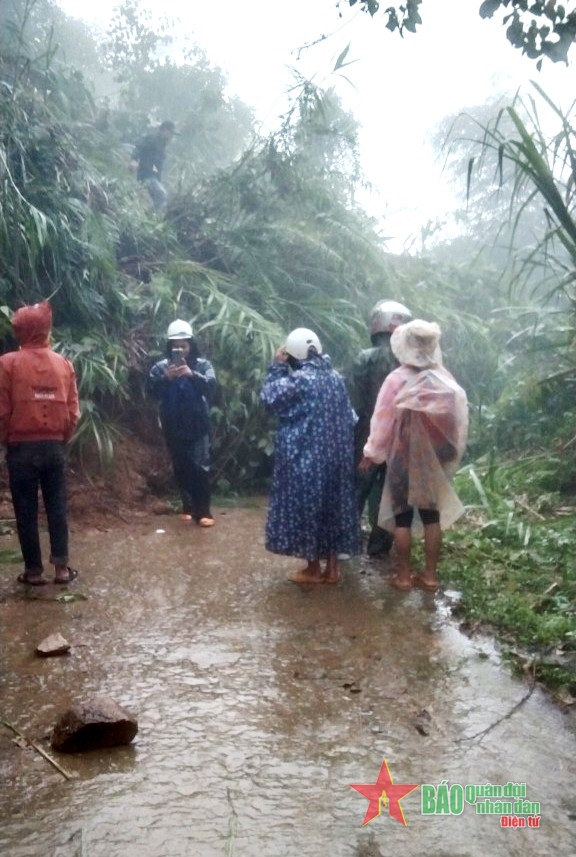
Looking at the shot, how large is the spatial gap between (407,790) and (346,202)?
33.7 ft

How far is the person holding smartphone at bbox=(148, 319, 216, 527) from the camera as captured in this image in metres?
6.64

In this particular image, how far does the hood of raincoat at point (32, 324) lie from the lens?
4.79 m

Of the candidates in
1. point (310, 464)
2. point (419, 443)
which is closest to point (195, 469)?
point (310, 464)

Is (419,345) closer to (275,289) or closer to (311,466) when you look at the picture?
(311,466)

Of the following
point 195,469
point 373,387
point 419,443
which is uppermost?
point 373,387

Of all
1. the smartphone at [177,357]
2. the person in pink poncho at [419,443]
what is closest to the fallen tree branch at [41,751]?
the person in pink poncho at [419,443]

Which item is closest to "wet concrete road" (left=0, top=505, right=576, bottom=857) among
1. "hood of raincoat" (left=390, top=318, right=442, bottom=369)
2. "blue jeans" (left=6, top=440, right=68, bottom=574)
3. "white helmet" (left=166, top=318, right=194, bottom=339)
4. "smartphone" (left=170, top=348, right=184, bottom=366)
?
"blue jeans" (left=6, top=440, right=68, bottom=574)

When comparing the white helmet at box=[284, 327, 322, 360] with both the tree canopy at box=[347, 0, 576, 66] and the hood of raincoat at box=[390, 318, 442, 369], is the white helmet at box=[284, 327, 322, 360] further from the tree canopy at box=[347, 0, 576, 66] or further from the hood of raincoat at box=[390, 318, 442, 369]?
the tree canopy at box=[347, 0, 576, 66]

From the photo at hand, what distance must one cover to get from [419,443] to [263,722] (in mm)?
2228

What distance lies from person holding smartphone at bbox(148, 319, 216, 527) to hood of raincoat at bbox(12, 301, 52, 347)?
1.80m

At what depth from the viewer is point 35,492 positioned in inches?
193

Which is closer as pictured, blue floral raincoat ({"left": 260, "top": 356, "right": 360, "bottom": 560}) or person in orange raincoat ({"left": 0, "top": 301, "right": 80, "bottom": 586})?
person in orange raincoat ({"left": 0, "top": 301, "right": 80, "bottom": 586})

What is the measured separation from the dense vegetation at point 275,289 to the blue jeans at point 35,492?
2130mm

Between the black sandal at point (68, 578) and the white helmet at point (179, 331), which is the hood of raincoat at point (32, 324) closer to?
the black sandal at point (68, 578)
